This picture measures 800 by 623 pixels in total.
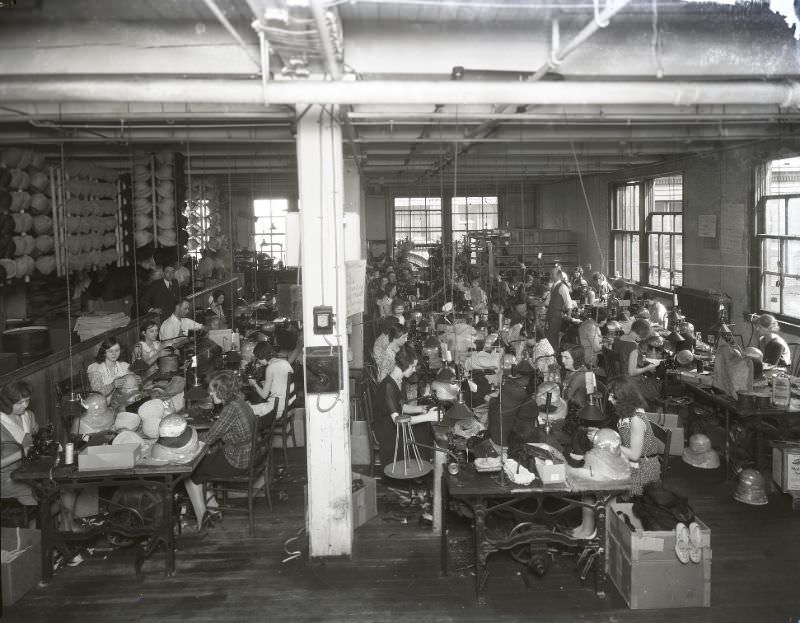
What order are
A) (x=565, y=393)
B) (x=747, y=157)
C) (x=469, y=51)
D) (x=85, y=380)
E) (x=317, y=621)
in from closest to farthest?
(x=317, y=621), (x=469, y=51), (x=565, y=393), (x=85, y=380), (x=747, y=157)

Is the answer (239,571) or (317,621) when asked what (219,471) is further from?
(317,621)

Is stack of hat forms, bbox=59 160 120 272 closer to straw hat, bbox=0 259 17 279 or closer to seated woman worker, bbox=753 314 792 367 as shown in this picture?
straw hat, bbox=0 259 17 279

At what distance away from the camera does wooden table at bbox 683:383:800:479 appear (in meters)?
6.86

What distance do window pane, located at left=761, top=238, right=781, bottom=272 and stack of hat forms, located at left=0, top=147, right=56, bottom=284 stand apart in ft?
32.9

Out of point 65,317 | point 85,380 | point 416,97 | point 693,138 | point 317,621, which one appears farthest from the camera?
point 65,317

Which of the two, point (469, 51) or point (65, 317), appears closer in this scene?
point (469, 51)

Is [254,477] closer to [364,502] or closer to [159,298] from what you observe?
[364,502]

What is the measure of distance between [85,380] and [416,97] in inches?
245

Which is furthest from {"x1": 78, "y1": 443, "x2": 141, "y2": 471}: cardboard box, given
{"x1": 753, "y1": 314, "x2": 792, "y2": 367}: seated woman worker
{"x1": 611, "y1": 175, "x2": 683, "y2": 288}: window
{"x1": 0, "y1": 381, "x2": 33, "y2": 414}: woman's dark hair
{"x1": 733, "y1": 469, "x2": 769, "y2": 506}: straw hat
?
{"x1": 611, "y1": 175, "x2": 683, "y2": 288}: window

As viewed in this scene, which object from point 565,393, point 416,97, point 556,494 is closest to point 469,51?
point 416,97

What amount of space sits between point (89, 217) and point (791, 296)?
1047 cm

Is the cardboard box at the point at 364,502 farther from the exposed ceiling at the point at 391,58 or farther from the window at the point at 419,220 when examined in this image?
the window at the point at 419,220

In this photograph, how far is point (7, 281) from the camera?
8.97m

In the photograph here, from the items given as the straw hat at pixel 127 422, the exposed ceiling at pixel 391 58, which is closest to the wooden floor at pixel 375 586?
the straw hat at pixel 127 422
